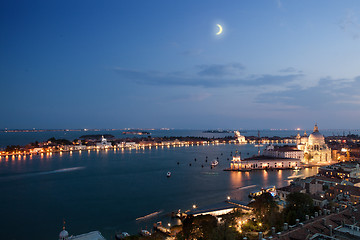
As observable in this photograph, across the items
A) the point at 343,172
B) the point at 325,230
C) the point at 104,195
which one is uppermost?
the point at 325,230

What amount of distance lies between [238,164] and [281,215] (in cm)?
1354

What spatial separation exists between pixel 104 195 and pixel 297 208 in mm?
8254

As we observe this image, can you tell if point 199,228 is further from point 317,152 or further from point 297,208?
point 317,152

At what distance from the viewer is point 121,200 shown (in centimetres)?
1084

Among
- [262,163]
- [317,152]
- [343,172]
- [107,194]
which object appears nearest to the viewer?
[107,194]

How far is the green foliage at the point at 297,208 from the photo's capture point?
5.66 metres

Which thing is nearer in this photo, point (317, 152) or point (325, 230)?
point (325, 230)

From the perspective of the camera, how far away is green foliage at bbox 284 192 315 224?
5.66 metres

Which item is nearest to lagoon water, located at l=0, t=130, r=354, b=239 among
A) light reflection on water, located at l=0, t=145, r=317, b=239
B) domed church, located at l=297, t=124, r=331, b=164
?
light reflection on water, located at l=0, t=145, r=317, b=239

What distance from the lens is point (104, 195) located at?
38.5ft

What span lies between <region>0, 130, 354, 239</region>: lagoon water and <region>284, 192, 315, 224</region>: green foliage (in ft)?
11.9

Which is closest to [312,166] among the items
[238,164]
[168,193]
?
[238,164]

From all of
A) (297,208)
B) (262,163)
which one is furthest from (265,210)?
(262,163)

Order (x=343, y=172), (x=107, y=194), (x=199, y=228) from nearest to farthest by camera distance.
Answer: (x=199, y=228) → (x=107, y=194) → (x=343, y=172)
